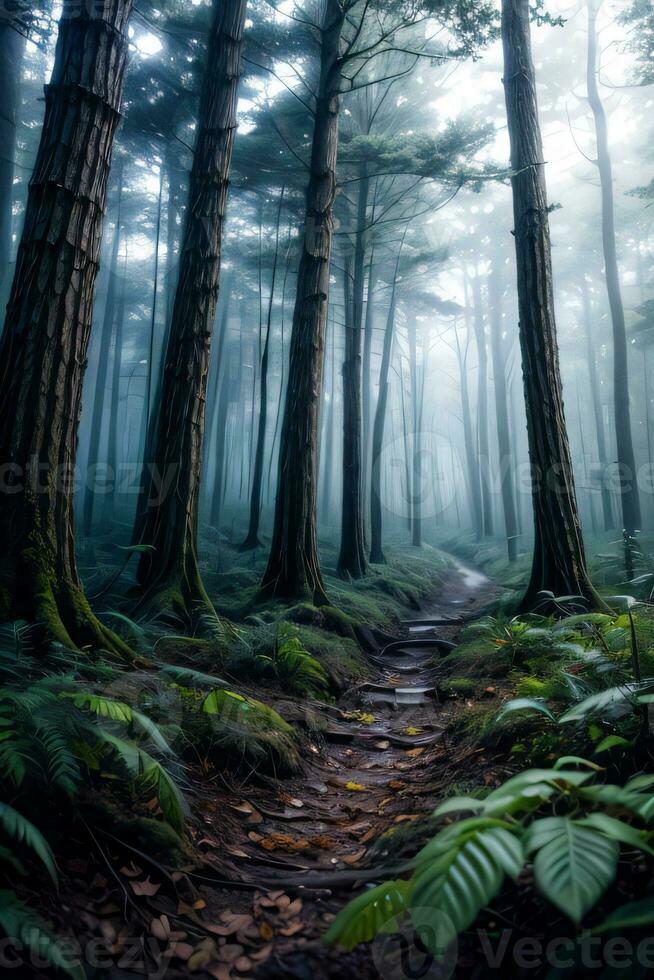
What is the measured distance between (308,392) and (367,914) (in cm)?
684

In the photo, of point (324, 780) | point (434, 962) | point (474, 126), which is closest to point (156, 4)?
point (474, 126)

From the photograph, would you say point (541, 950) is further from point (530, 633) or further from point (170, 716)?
point (530, 633)

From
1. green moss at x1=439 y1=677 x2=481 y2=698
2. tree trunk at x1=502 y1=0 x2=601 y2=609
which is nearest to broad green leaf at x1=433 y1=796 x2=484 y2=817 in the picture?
green moss at x1=439 y1=677 x2=481 y2=698

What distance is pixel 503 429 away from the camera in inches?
823

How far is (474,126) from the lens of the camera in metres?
11.0

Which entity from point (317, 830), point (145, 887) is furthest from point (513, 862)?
point (317, 830)

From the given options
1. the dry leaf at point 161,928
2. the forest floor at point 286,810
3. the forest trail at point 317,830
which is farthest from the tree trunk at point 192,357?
the dry leaf at point 161,928

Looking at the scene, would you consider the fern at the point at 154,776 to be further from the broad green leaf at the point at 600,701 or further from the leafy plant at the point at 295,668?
the leafy plant at the point at 295,668

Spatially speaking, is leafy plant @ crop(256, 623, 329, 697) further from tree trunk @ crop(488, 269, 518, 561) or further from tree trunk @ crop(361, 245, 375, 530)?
tree trunk @ crop(488, 269, 518, 561)

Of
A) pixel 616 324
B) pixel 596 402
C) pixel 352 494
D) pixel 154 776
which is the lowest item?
pixel 154 776

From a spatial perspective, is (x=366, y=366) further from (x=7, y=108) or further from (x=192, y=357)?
(x=192, y=357)

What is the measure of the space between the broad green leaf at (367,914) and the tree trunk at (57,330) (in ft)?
8.00

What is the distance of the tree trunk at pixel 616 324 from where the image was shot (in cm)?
1338

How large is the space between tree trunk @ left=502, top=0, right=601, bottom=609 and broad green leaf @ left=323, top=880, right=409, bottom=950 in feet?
17.0
